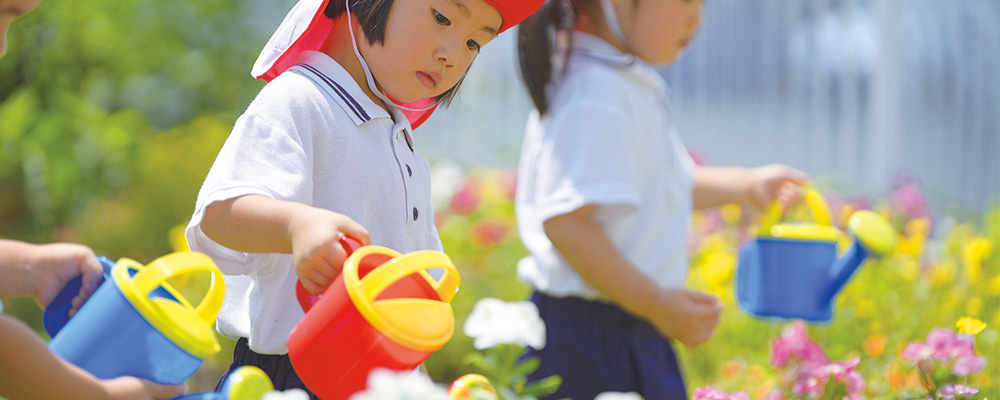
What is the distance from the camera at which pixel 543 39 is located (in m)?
1.96

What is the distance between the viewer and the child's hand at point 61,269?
91 centimetres

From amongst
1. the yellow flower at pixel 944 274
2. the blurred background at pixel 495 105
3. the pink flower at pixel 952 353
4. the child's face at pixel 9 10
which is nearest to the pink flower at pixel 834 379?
the pink flower at pixel 952 353

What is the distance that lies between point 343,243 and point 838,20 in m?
4.52

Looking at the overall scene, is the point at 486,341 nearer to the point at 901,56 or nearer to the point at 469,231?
the point at 469,231

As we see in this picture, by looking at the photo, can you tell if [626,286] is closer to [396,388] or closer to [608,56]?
[608,56]

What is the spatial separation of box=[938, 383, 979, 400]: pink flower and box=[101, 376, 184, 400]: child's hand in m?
1.00

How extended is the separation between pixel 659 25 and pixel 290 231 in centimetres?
116

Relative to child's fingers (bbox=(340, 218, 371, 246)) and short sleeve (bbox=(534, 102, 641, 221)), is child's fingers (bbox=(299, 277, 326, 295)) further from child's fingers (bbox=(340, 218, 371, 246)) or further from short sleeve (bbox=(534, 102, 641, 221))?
short sleeve (bbox=(534, 102, 641, 221))

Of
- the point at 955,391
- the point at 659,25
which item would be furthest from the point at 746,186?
the point at 955,391

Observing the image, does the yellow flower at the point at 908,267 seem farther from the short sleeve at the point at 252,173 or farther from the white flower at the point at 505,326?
the short sleeve at the point at 252,173

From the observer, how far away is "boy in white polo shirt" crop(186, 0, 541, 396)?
3.44 feet

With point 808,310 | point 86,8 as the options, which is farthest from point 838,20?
point 86,8

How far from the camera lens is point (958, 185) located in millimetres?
4750

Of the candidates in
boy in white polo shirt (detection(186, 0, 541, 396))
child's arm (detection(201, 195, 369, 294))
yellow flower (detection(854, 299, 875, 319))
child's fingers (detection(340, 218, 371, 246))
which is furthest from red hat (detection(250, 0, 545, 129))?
yellow flower (detection(854, 299, 875, 319))
